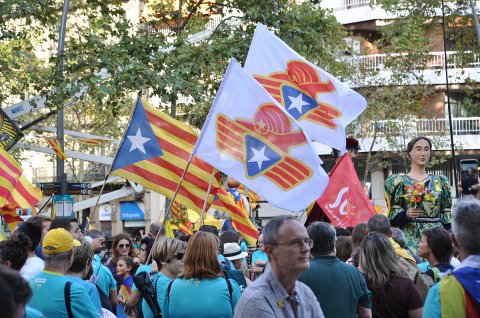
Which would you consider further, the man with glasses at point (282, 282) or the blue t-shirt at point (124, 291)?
the blue t-shirt at point (124, 291)

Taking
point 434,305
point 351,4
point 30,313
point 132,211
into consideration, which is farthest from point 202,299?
point 132,211

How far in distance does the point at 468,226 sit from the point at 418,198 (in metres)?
5.34

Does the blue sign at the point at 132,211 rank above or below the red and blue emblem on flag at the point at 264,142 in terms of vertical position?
above

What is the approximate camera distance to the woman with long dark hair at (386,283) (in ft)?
24.9

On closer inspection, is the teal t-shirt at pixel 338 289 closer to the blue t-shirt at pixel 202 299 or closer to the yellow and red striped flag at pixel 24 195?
the blue t-shirt at pixel 202 299

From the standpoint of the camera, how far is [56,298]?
7.36 meters

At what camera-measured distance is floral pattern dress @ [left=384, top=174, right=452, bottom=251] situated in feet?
34.3

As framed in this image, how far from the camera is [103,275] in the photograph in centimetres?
1059

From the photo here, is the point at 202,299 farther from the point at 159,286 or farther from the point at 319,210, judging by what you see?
the point at 319,210

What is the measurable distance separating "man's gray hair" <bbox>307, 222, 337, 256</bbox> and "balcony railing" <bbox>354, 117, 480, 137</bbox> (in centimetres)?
3030

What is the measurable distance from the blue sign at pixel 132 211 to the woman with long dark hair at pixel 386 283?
153 ft

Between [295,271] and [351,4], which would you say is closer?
[295,271]

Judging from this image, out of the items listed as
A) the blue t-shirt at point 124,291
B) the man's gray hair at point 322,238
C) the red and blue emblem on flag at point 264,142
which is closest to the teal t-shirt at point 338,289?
the man's gray hair at point 322,238

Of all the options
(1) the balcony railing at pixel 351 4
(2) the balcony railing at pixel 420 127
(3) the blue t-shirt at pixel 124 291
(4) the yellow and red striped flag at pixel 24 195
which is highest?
(1) the balcony railing at pixel 351 4
